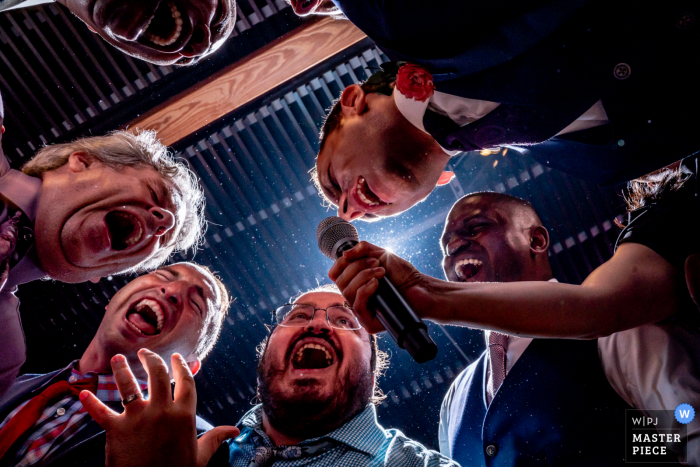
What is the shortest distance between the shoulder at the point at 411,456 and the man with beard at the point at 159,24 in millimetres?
1803

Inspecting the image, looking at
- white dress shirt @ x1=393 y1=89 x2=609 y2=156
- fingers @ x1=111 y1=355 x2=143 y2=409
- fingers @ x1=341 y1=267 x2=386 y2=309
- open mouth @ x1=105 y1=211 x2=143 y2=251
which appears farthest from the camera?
open mouth @ x1=105 y1=211 x2=143 y2=251

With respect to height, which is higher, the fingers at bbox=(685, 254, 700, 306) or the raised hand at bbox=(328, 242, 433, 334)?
the raised hand at bbox=(328, 242, 433, 334)

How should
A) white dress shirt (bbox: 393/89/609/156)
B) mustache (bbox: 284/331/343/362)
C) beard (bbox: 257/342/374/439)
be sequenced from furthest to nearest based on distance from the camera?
1. mustache (bbox: 284/331/343/362)
2. beard (bbox: 257/342/374/439)
3. white dress shirt (bbox: 393/89/609/156)

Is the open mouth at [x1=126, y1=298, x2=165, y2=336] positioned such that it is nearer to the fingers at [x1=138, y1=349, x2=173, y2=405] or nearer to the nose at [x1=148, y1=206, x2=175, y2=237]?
the nose at [x1=148, y1=206, x2=175, y2=237]

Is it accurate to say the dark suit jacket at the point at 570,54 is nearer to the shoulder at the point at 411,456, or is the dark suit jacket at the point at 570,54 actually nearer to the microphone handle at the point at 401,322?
the microphone handle at the point at 401,322

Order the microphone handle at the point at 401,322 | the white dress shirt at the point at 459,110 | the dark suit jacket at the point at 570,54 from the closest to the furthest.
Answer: the microphone handle at the point at 401,322 < the dark suit jacket at the point at 570,54 < the white dress shirt at the point at 459,110

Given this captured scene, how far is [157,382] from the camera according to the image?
1386 millimetres

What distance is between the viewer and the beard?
6.47ft

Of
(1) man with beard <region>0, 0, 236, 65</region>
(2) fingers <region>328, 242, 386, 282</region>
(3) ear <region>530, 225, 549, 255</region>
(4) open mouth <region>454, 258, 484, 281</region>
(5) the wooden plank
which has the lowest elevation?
(3) ear <region>530, 225, 549, 255</region>

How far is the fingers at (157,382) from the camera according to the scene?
4.48 feet

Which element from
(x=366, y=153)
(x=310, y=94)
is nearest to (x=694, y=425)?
(x=366, y=153)

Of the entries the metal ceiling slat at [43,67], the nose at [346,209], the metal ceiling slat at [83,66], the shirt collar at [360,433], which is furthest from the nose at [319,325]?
the metal ceiling slat at [43,67]

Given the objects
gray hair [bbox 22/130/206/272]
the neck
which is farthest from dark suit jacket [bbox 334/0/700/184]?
the neck

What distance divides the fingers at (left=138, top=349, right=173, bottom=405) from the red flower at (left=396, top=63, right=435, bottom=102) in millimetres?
1245
